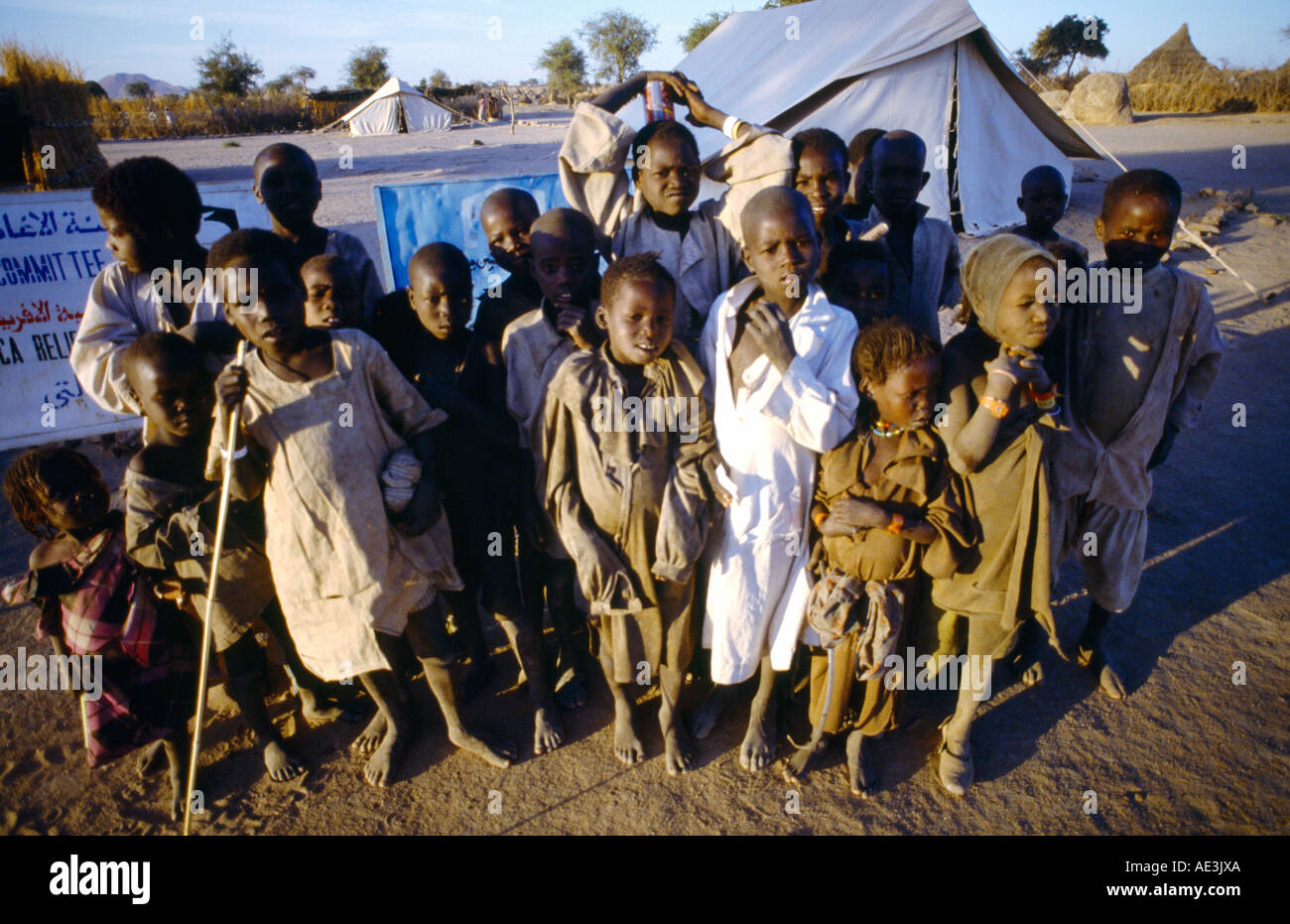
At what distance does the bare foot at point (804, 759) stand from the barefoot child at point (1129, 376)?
110 centimetres

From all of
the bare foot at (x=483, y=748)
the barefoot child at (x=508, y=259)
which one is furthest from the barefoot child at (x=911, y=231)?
the bare foot at (x=483, y=748)

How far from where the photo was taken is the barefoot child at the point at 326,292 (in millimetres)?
2205

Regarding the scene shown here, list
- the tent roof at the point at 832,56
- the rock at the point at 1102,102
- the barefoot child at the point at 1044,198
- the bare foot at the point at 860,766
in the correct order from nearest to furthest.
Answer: the bare foot at the point at 860,766, the barefoot child at the point at 1044,198, the tent roof at the point at 832,56, the rock at the point at 1102,102

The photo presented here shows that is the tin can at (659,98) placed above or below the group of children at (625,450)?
above

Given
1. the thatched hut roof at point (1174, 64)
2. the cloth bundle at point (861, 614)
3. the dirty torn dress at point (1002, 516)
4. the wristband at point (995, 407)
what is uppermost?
the thatched hut roof at point (1174, 64)

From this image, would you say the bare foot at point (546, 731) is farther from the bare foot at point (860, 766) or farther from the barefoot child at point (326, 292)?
the barefoot child at point (326, 292)

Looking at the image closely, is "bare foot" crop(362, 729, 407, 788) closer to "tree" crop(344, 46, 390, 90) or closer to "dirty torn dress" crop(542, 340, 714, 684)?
"dirty torn dress" crop(542, 340, 714, 684)

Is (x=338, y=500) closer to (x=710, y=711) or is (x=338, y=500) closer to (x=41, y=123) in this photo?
(x=710, y=711)

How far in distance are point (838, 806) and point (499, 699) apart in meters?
1.38

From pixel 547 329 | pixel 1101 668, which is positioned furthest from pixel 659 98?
pixel 1101 668

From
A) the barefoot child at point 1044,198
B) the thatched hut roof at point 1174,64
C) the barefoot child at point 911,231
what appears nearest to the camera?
the barefoot child at point 911,231

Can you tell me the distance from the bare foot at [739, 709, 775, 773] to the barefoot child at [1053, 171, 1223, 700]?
3.98 ft

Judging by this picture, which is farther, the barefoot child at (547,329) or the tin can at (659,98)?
the tin can at (659,98)

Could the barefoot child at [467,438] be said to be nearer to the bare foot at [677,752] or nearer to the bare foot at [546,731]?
the bare foot at [546,731]
